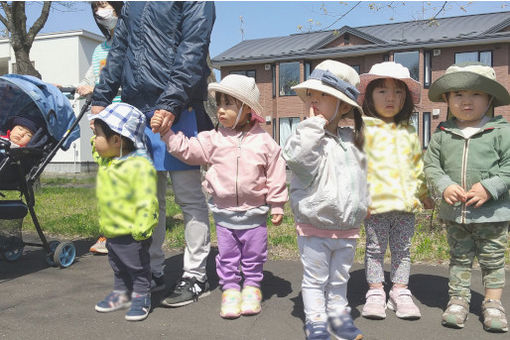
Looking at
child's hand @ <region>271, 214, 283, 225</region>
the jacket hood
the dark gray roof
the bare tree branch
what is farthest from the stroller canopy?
the dark gray roof

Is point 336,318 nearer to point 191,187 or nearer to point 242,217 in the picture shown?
point 242,217

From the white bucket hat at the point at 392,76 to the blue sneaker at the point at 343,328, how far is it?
1.47 metres

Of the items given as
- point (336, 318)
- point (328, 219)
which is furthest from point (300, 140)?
point (336, 318)

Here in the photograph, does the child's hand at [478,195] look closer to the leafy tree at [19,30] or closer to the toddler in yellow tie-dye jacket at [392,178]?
the toddler in yellow tie-dye jacket at [392,178]

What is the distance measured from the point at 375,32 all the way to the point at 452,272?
24979 mm

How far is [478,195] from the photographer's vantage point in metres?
2.71

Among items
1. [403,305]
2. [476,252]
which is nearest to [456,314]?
[403,305]

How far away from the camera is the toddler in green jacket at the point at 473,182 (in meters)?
2.74

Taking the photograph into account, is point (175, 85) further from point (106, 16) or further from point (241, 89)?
point (106, 16)

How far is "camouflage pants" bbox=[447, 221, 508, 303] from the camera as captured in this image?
9.23 feet

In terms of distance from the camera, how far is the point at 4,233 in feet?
14.5

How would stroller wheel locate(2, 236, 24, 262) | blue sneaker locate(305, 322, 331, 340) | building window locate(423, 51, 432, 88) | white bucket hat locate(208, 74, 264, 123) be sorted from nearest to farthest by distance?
blue sneaker locate(305, 322, 331, 340) < white bucket hat locate(208, 74, 264, 123) < stroller wheel locate(2, 236, 24, 262) < building window locate(423, 51, 432, 88)

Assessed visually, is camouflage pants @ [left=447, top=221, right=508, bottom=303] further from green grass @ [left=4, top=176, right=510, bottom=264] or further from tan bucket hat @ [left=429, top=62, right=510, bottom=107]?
green grass @ [left=4, top=176, right=510, bottom=264]

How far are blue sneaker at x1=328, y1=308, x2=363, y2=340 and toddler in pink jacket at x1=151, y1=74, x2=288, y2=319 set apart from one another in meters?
0.55
